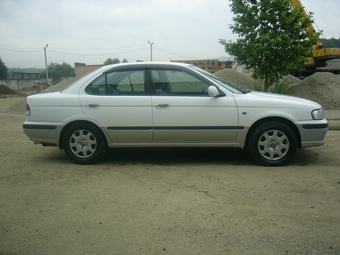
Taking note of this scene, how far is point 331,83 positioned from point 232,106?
11.5 metres

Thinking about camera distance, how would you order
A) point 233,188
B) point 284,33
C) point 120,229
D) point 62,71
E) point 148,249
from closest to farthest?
point 148,249 < point 120,229 < point 233,188 < point 284,33 < point 62,71

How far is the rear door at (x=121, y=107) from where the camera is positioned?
19.4 ft

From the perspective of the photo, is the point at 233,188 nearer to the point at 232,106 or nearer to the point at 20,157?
the point at 232,106

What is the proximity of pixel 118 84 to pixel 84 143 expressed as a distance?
3.71 ft

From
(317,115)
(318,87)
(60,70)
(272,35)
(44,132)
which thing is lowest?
(44,132)

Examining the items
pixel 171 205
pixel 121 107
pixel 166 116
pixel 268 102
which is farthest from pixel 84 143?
pixel 268 102

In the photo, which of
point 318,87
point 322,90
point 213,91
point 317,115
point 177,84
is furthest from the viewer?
point 318,87

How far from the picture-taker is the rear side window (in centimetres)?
603

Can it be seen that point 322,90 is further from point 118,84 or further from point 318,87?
point 118,84

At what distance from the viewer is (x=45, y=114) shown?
607cm

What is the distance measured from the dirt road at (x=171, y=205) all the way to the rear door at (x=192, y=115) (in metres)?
0.48

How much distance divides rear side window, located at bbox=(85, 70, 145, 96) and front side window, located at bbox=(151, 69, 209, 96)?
252 mm

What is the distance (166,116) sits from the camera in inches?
231

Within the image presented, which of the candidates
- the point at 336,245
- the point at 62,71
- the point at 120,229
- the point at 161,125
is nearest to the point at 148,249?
the point at 120,229
